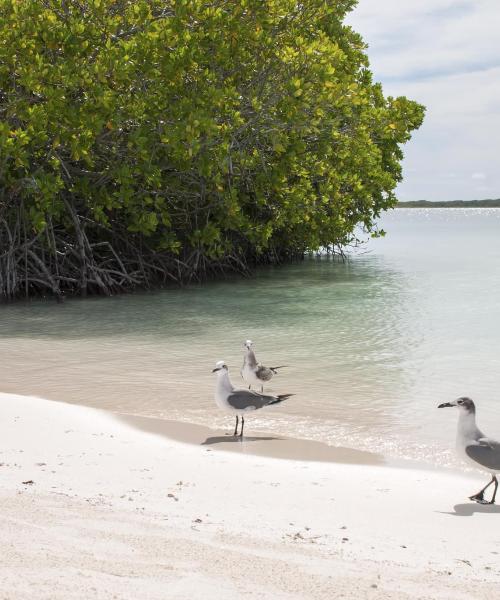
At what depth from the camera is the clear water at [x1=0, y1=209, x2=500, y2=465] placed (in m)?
7.14

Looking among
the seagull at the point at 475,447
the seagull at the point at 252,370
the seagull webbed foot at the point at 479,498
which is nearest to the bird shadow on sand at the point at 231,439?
the seagull at the point at 252,370

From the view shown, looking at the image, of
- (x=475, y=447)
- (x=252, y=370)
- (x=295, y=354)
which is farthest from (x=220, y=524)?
(x=295, y=354)

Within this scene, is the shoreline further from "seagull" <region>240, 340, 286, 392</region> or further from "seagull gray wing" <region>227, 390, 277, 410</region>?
"seagull" <region>240, 340, 286, 392</region>

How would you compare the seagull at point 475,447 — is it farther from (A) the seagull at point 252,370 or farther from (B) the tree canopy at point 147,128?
(B) the tree canopy at point 147,128

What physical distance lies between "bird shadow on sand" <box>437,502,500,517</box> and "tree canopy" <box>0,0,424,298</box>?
10.2 meters

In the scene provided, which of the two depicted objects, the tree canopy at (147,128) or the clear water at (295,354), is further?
the tree canopy at (147,128)

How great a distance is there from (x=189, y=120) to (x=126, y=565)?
1177cm

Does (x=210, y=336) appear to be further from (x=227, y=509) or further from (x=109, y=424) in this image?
(x=227, y=509)

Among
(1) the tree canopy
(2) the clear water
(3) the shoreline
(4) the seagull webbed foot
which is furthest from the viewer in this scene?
(1) the tree canopy

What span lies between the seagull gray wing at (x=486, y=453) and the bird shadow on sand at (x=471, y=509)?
23 cm

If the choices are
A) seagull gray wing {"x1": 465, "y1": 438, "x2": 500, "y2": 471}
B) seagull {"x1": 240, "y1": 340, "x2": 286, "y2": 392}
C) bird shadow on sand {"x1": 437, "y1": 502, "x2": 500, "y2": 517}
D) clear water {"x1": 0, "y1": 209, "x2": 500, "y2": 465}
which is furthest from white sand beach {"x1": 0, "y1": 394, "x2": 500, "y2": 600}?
seagull {"x1": 240, "y1": 340, "x2": 286, "y2": 392}

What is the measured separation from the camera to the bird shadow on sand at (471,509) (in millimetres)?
4480

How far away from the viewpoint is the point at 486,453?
4797 millimetres

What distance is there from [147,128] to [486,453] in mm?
11501
